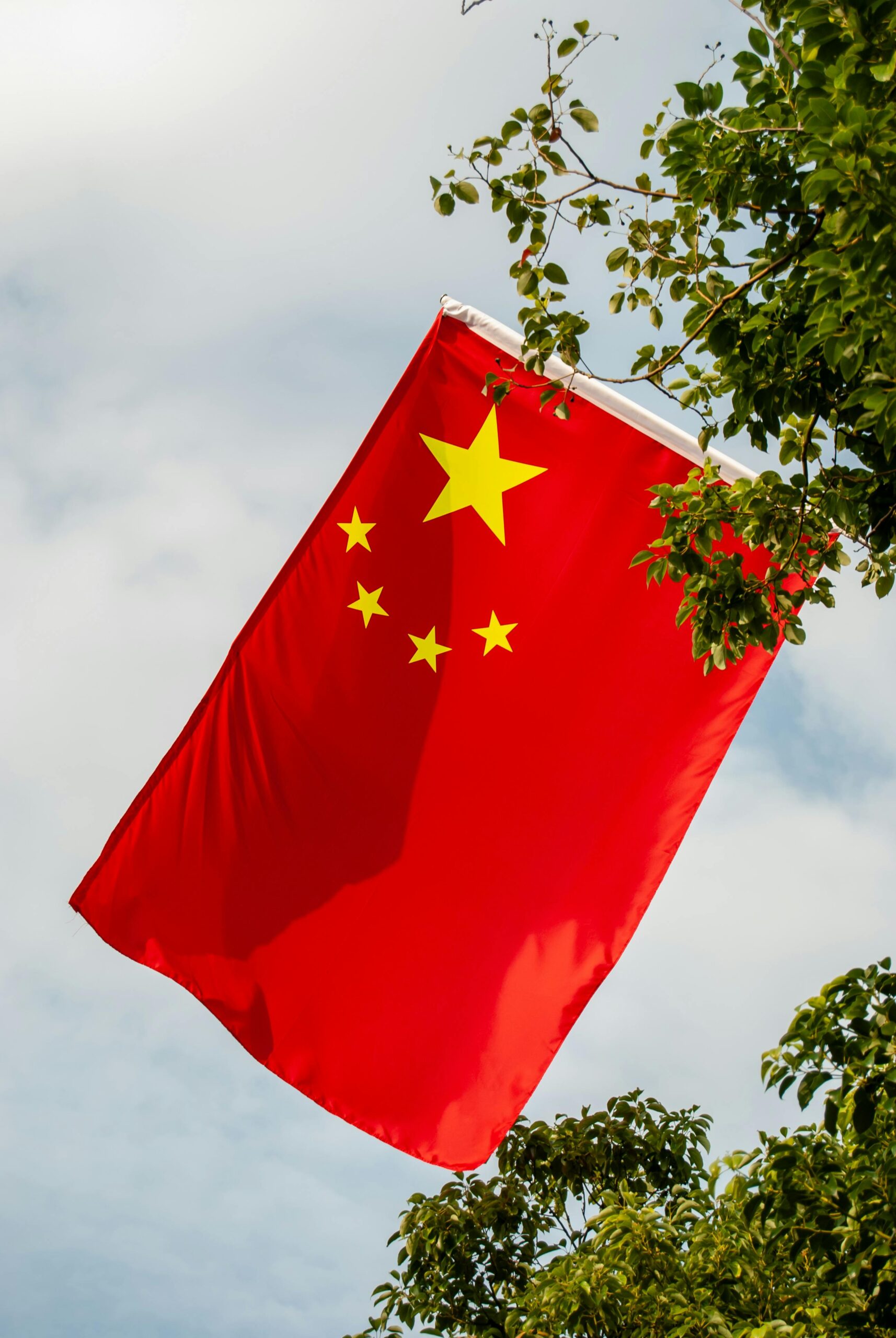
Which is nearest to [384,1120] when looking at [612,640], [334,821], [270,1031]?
[270,1031]

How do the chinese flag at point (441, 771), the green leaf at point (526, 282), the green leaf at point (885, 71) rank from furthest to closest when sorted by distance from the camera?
the chinese flag at point (441, 771) → the green leaf at point (526, 282) → the green leaf at point (885, 71)

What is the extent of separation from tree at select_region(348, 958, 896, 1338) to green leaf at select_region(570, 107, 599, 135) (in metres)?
3.52

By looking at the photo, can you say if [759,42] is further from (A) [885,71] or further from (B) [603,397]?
(B) [603,397]

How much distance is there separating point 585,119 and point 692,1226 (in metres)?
6.03

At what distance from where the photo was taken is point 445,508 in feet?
24.5

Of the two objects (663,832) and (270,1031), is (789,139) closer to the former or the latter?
(663,832)

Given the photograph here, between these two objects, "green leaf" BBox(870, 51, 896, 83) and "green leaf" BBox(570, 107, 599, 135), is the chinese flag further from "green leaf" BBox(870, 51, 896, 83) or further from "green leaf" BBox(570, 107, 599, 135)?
"green leaf" BBox(870, 51, 896, 83)

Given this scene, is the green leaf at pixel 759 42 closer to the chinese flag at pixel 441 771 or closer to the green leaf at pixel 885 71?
the green leaf at pixel 885 71

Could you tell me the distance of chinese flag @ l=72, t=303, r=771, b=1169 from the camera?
6.53 m

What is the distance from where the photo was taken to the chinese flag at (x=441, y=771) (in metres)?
6.53

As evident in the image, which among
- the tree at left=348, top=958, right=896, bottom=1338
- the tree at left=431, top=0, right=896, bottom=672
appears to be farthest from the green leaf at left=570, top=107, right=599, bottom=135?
the tree at left=348, top=958, right=896, bottom=1338

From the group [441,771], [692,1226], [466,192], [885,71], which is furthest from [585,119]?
[692,1226]

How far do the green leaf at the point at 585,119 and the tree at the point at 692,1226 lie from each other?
11.6 ft

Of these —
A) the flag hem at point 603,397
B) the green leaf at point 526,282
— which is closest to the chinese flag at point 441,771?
the flag hem at point 603,397
